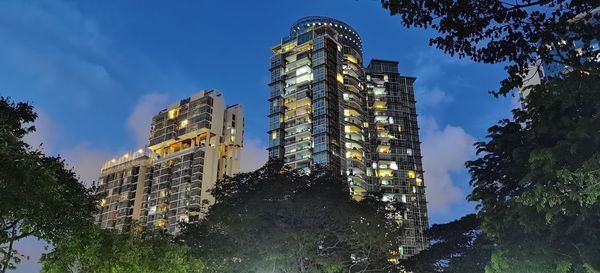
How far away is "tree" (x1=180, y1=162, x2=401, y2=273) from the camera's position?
2773 centimetres

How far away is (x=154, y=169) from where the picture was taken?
107500 millimetres

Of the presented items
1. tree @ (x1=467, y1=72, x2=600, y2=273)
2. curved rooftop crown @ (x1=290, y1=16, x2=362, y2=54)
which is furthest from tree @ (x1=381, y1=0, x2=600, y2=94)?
curved rooftop crown @ (x1=290, y1=16, x2=362, y2=54)

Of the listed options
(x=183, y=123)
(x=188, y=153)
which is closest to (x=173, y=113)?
(x=183, y=123)

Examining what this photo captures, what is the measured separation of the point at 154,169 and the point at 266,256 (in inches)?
3349

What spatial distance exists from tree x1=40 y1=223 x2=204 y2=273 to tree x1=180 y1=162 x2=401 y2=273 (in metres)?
2.36

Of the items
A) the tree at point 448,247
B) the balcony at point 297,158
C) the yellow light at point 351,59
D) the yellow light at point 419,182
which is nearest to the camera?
the tree at point 448,247

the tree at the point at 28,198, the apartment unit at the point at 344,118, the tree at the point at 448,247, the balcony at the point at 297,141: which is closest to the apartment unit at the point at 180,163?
the apartment unit at the point at 344,118

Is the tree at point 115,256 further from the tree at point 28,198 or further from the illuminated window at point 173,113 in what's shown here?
the illuminated window at point 173,113

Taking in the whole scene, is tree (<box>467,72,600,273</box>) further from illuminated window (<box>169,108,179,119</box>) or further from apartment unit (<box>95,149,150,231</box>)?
apartment unit (<box>95,149,150,231</box>)

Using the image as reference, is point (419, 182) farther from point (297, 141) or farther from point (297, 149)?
point (297, 141)

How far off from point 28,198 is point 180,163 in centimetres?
8978

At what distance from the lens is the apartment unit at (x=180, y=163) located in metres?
99.8

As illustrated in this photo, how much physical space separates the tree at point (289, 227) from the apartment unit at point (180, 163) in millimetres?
66651

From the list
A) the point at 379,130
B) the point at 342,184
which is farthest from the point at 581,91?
the point at 379,130
